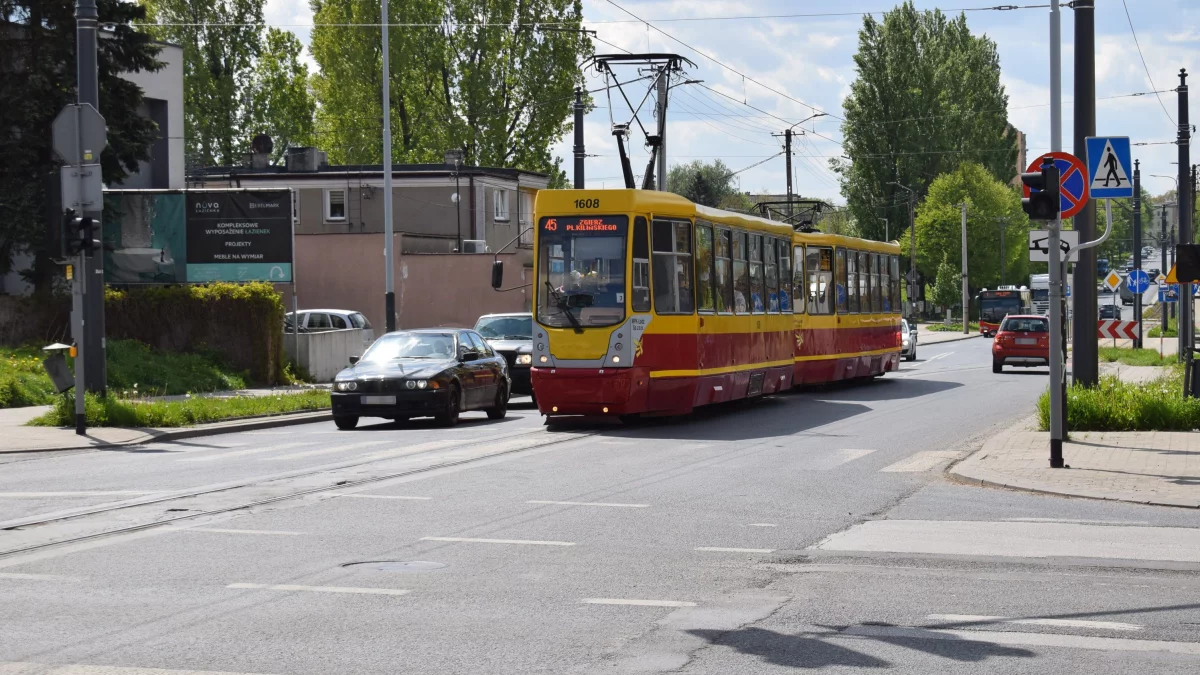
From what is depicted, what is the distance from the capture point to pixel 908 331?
176 ft

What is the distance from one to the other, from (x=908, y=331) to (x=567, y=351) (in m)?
34.1

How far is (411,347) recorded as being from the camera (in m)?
24.1

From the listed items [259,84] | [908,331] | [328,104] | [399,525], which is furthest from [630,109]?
[259,84]

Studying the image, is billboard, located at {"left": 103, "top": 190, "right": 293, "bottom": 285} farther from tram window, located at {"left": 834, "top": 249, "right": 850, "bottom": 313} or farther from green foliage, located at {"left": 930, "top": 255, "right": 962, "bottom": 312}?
green foliage, located at {"left": 930, "top": 255, "right": 962, "bottom": 312}

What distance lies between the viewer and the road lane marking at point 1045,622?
786 centimetres

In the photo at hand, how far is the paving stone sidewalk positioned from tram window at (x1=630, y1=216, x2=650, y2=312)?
536cm

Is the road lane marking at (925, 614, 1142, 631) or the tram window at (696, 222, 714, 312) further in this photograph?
the tram window at (696, 222, 714, 312)

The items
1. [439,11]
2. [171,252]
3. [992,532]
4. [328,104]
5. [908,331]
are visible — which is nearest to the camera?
[992,532]

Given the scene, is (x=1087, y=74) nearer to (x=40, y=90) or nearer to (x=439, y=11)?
(x=40, y=90)

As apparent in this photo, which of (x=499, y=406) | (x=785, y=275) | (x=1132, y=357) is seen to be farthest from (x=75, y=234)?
(x=1132, y=357)

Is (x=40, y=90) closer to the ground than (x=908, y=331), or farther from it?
farther from it

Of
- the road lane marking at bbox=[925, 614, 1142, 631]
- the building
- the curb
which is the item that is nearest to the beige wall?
the building

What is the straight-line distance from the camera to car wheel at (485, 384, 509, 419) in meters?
25.0

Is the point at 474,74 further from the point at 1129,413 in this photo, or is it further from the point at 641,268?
the point at 1129,413
